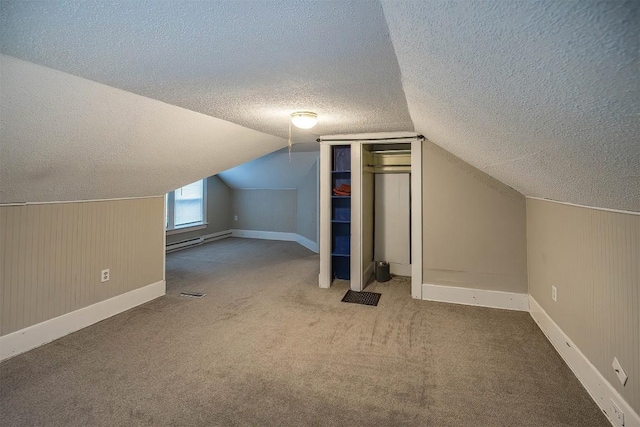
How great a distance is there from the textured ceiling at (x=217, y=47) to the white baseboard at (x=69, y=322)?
6.59ft

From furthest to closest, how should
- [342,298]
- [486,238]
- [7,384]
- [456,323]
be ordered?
[342,298] → [486,238] → [456,323] → [7,384]

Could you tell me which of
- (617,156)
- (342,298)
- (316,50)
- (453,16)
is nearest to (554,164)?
(617,156)

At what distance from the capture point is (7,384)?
1.91 meters

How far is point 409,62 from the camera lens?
1.31m

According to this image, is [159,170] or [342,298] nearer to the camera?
[159,170]

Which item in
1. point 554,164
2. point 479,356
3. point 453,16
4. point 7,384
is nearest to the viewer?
point 453,16

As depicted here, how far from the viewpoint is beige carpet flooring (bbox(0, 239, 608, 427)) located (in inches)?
65.8

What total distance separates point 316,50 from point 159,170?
2136 millimetres

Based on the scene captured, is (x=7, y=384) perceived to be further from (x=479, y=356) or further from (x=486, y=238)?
(x=486, y=238)

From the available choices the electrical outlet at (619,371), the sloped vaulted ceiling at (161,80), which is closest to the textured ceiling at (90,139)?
the sloped vaulted ceiling at (161,80)

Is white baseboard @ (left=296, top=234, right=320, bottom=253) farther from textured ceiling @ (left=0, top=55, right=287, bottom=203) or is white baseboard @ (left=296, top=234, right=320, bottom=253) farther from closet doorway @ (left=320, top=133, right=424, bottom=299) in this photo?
textured ceiling @ (left=0, top=55, right=287, bottom=203)

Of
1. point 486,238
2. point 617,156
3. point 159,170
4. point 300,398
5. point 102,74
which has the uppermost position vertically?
point 102,74

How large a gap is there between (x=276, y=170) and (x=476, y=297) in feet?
14.4

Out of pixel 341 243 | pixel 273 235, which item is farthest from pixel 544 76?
pixel 273 235
